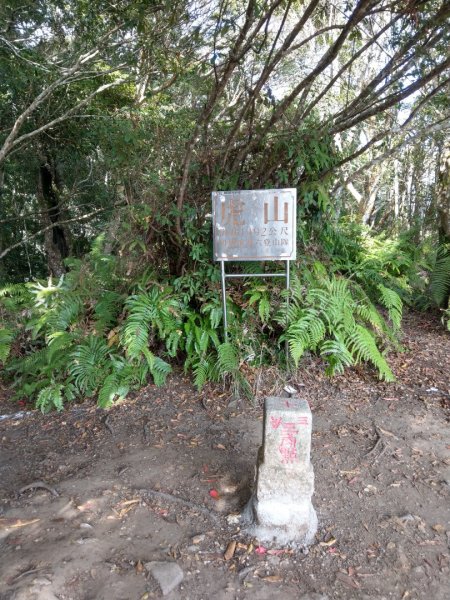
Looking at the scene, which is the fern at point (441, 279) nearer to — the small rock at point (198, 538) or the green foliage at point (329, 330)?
the green foliage at point (329, 330)

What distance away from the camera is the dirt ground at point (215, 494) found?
2320 mm

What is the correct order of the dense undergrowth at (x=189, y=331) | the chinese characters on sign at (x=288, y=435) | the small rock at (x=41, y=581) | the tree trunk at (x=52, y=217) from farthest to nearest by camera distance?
the tree trunk at (x=52, y=217), the dense undergrowth at (x=189, y=331), the chinese characters on sign at (x=288, y=435), the small rock at (x=41, y=581)

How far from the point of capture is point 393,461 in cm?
343

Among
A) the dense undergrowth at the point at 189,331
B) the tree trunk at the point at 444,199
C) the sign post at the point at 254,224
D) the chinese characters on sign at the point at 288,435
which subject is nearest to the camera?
the chinese characters on sign at the point at 288,435

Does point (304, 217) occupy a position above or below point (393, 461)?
above

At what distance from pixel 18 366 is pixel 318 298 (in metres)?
3.81

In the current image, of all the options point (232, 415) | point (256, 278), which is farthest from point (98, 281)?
point (232, 415)

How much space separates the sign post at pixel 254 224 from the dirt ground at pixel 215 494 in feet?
4.57

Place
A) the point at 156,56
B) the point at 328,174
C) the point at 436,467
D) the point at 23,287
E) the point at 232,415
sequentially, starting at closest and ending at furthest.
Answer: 1. the point at 436,467
2. the point at 232,415
3. the point at 328,174
4. the point at 156,56
5. the point at 23,287

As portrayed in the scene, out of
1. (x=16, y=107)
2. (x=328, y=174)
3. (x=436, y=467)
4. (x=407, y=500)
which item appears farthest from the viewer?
(x=16, y=107)

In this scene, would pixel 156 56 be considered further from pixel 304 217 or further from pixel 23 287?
pixel 23 287

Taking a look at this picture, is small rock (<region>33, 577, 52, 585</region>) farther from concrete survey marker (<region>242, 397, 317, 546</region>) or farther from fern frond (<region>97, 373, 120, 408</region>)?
fern frond (<region>97, 373, 120, 408</region>)

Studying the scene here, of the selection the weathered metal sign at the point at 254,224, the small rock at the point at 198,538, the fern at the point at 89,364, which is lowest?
the small rock at the point at 198,538

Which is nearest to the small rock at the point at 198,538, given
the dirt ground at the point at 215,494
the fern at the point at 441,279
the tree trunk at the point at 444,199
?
the dirt ground at the point at 215,494
